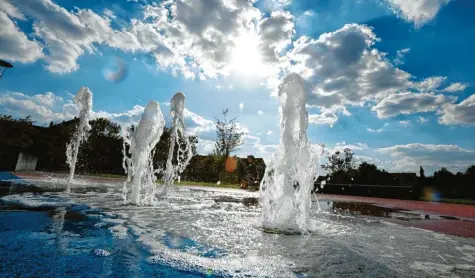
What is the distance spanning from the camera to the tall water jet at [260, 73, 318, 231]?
566cm

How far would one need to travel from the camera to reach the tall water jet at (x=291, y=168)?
566 cm

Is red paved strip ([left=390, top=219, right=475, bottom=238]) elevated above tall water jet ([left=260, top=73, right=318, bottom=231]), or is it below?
below

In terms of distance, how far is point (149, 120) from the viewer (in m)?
9.00

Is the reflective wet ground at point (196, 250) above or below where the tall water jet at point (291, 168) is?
below

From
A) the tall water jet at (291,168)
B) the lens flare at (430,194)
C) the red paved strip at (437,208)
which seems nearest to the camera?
the tall water jet at (291,168)

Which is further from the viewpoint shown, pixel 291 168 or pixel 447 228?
pixel 447 228

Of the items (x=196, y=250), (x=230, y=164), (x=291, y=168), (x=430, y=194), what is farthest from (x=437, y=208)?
(x=230, y=164)

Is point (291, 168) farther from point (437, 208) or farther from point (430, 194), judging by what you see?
point (430, 194)

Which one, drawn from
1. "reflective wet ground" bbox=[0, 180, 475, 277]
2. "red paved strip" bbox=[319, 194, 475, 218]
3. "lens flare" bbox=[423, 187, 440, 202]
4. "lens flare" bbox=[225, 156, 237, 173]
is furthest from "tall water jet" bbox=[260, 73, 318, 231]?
"lens flare" bbox=[225, 156, 237, 173]

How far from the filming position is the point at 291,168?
6316 millimetres

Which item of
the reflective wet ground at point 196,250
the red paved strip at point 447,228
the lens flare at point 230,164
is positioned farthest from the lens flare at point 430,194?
the lens flare at point 230,164

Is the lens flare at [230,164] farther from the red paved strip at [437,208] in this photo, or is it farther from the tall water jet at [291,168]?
the tall water jet at [291,168]

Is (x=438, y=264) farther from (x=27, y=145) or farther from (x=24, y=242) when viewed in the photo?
(x=27, y=145)

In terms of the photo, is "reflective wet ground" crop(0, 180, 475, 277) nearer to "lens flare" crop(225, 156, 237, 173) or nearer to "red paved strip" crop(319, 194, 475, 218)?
"red paved strip" crop(319, 194, 475, 218)
